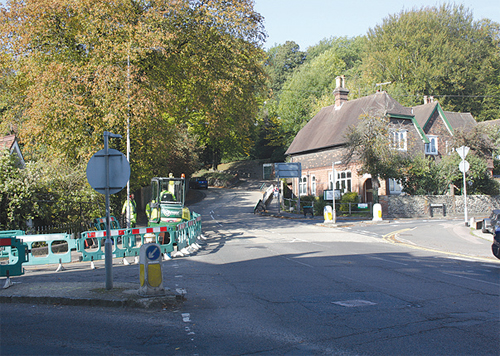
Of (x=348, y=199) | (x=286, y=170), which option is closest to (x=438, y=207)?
(x=348, y=199)

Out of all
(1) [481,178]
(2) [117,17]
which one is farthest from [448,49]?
(2) [117,17]

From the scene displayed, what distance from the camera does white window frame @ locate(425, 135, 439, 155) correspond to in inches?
1659

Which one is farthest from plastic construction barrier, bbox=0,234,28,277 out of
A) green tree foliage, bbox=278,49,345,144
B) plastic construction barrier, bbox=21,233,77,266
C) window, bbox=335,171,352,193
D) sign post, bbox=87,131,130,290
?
green tree foliage, bbox=278,49,345,144

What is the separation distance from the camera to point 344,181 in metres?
40.3

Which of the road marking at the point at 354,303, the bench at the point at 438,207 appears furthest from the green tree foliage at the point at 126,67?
the bench at the point at 438,207

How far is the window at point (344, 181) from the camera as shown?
130ft

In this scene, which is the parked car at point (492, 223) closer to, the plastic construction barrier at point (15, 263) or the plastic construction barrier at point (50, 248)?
the plastic construction barrier at point (50, 248)

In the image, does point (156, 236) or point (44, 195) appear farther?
point (44, 195)

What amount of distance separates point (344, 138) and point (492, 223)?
18695mm

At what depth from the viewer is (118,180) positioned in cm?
837

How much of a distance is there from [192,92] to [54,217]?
9970 mm

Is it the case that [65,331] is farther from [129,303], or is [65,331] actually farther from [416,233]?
[416,233]

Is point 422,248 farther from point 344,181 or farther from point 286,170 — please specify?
point 344,181

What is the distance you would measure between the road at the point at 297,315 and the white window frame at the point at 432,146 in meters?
32.1
